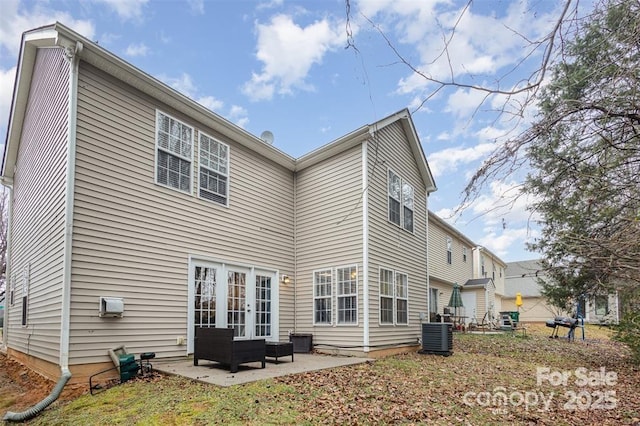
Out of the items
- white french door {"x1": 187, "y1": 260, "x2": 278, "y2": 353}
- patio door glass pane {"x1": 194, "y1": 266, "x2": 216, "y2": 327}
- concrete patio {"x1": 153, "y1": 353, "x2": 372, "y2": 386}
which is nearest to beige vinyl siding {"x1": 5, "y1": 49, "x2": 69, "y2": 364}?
concrete patio {"x1": 153, "y1": 353, "x2": 372, "y2": 386}

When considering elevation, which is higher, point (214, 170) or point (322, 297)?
point (214, 170)

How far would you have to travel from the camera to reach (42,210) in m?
8.69

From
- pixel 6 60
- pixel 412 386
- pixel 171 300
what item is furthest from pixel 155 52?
pixel 412 386

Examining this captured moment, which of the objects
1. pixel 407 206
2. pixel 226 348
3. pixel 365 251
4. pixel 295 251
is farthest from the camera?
pixel 407 206

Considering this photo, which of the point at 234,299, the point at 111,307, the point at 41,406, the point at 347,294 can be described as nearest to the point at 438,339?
the point at 347,294

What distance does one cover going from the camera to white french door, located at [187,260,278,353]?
8.84m

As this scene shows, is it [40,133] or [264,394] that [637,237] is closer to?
[264,394]

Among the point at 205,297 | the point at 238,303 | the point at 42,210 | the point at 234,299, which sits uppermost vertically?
the point at 42,210

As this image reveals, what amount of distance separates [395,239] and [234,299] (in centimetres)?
492

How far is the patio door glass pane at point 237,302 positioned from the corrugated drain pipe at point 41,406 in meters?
3.71

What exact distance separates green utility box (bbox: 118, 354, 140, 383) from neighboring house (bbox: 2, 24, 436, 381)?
416mm

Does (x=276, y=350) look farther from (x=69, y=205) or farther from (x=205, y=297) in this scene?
(x=69, y=205)

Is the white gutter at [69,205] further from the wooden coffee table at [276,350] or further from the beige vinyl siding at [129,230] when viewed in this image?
the wooden coffee table at [276,350]

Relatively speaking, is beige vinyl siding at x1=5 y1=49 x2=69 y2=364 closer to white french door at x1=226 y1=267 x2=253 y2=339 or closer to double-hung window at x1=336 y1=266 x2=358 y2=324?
white french door at x1=226 y1=267 x2=253 y2=339
